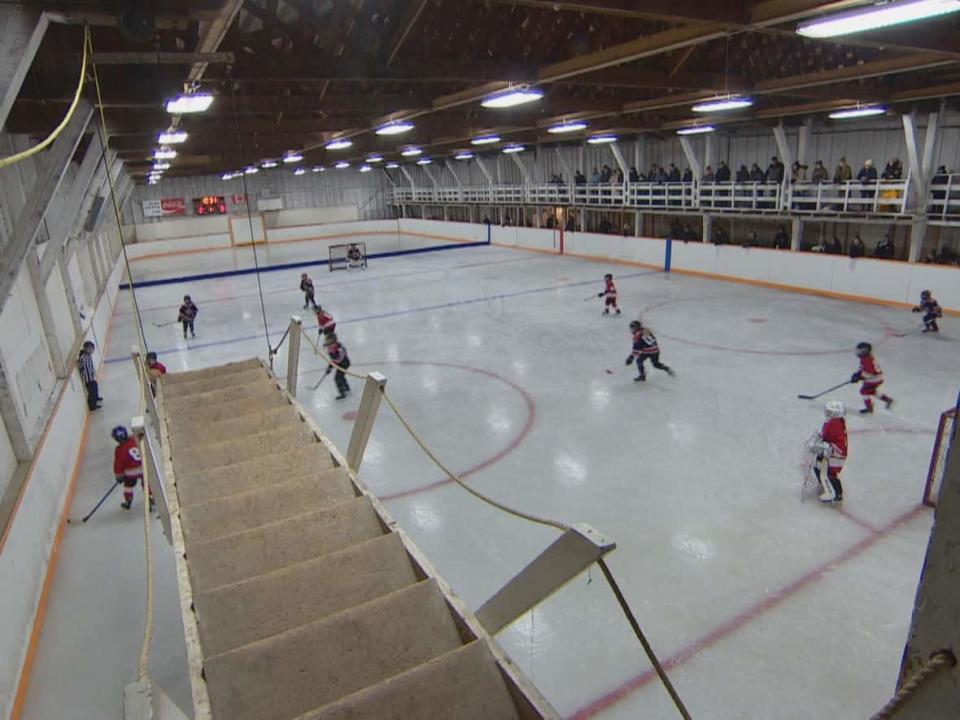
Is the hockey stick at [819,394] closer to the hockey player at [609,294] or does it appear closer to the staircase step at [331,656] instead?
the hockey player at [609,294]

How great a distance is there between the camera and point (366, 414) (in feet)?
16.2

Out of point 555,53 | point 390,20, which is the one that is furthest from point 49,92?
point 555,53

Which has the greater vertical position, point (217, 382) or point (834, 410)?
point (217, 382)

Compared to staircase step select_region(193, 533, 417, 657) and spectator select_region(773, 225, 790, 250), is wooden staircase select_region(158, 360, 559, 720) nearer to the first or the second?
staircase step select_region(193, 533, 417, 657)

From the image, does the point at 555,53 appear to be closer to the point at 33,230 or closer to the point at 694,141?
the point at 33,230

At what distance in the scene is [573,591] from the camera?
215 inches

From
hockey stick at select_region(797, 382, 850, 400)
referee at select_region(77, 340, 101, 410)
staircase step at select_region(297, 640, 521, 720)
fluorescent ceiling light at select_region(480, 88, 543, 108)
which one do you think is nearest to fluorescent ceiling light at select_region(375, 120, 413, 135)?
fluorescent ceiling light at select_region(480, 88, 543, 108)

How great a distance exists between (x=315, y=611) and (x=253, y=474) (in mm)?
2058

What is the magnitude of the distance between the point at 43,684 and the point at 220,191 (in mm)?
44894

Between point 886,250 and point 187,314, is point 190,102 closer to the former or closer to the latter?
point 187,314

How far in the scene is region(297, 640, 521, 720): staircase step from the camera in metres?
2.61

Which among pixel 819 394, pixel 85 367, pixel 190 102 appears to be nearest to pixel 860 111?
pixel 819 394

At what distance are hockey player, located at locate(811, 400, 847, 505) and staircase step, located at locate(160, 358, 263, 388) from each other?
7.20 metres

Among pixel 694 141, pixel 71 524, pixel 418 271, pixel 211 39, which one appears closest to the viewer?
pixel 211 39
